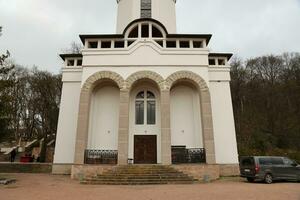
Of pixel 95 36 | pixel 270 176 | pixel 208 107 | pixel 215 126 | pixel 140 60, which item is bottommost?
pixel 270 176

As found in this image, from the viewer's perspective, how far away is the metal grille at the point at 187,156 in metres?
16.9

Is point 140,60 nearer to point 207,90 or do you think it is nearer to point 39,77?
point 207,90

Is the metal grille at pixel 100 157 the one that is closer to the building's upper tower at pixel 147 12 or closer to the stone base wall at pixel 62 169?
the stone base wall at pixel 62 169

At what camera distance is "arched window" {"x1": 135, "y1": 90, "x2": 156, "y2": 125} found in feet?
64.5

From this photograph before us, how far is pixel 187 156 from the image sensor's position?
17047 mm

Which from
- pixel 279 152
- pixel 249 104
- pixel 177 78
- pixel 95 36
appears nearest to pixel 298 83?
pixel 249 104

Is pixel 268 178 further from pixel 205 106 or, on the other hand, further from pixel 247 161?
pixel 205 106

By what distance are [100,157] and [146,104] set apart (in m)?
5.77

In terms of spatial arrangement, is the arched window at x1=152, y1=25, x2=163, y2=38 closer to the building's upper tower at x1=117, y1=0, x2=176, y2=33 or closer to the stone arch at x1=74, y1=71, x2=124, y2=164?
the building's upper tower at x1=117, y1=0, x2=176, y2=33

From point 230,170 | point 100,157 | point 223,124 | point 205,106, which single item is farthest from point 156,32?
point 230,170

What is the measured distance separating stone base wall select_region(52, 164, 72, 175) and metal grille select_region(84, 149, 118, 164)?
245 centimetres

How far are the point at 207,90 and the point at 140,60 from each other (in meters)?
5.70

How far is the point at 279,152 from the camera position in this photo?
26.0m

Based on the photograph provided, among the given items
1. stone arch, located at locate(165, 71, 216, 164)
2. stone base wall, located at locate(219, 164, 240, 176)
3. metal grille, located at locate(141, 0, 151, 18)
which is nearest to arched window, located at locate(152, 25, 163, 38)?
metal grille, located at locate(141, 0, 151, 18)
